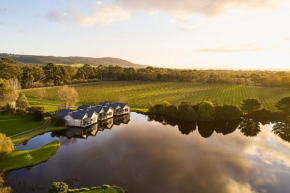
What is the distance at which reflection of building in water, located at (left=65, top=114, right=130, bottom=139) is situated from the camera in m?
45.7

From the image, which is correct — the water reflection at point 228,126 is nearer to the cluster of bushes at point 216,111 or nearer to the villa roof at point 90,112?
the cluster of bushes at point 216,111

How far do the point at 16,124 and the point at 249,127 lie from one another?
62.1m

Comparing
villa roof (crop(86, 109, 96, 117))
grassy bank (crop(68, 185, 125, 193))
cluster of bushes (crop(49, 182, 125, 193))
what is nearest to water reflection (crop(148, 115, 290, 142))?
villa roof (crop(86, 109, 96, 117))

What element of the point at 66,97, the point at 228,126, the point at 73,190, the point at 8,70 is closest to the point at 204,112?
the point at 228,126

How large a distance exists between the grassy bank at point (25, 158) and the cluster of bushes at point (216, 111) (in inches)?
1465

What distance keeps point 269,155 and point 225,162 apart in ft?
37.6

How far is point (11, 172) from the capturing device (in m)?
Answer: 29.7

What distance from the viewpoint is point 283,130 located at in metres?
54.9

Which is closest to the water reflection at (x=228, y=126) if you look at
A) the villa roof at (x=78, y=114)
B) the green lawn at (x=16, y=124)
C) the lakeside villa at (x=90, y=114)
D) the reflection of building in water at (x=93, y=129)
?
the reflection of building in water at (x=93, y=129)

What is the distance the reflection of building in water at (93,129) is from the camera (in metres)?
45.7

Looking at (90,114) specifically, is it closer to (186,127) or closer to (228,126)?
(186,127)

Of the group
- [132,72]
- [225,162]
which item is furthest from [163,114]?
[132,72]

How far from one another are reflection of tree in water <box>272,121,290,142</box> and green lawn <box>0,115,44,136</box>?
61832 millimetres

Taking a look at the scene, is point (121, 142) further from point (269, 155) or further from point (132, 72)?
point (132, 72)
